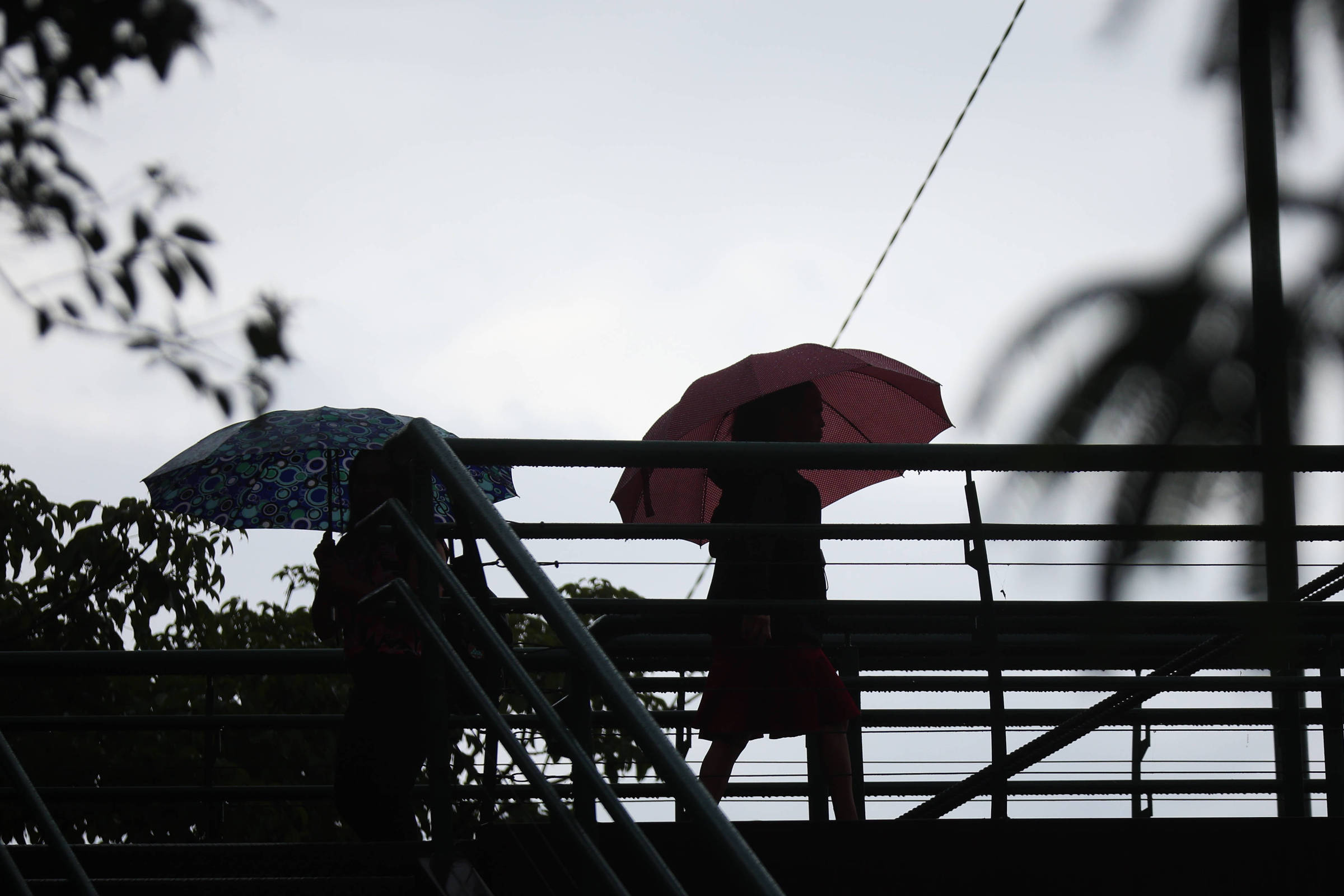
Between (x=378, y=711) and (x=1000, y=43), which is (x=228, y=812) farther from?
(x=1000, y=43)

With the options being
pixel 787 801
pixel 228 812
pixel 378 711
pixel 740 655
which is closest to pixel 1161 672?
pixel 740 655

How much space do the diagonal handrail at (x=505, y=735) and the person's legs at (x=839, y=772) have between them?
139 centimetres

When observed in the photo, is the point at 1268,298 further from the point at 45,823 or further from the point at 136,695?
the point at 136,695

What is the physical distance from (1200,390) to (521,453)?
8.02 ft

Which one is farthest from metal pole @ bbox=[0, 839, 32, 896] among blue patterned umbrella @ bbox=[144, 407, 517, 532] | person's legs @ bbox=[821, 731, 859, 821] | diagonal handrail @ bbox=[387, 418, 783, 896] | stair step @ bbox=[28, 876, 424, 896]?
blue patterned umbrella @ bbox=[144, 407, 517, 532]

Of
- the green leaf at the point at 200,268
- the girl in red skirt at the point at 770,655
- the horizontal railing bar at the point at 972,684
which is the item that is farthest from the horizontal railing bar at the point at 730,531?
the green leaf at the point at 200,268

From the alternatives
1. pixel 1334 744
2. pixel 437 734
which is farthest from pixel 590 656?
pixel 1334 744

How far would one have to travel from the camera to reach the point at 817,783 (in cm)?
401

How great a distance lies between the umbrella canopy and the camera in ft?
15.4

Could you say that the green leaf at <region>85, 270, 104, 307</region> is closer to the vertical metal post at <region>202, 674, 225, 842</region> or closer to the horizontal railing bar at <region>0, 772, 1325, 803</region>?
the horizontal railing bar at <region>0, 772, 1325, 803</region>

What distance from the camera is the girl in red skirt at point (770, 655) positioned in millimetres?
3943

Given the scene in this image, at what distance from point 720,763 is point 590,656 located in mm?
1786

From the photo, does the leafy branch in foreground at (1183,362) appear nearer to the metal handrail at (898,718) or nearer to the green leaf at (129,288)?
the green leaf at (129,288)

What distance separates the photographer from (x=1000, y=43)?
956 millimetres
